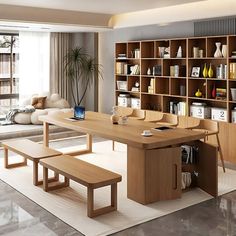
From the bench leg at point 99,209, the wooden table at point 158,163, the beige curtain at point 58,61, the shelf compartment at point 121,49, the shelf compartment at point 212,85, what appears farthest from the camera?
the beige curtain at point 58,61

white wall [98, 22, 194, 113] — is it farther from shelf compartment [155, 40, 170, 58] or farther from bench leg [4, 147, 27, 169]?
bench leg [4, 147, 27, 169]

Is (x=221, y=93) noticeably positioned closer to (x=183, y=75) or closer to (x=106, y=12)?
(x=183, y=75)

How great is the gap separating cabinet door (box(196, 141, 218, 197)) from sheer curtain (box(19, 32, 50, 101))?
5485mm

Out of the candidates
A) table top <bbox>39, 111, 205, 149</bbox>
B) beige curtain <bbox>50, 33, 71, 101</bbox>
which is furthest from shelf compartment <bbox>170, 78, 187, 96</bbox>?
beige curtain <bbox>50, 33, 71, 101</bbox>

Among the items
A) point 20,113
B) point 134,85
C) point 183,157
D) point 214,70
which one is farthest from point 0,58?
point 183,157

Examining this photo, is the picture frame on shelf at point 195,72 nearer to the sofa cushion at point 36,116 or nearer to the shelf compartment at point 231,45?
the shelf compartment at point 231,45

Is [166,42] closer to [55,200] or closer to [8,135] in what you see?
[8,135]

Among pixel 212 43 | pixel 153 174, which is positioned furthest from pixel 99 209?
Answer: pixel 212 43

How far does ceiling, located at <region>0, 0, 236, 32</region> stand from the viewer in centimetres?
633

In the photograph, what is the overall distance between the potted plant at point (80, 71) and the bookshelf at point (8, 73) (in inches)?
48.3

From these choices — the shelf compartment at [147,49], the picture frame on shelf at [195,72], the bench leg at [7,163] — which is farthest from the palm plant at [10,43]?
the picture frame on shelf at [195,72]

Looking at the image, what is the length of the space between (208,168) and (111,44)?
477cm

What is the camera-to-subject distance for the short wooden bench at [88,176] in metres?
4.26

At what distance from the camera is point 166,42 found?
7.79m
